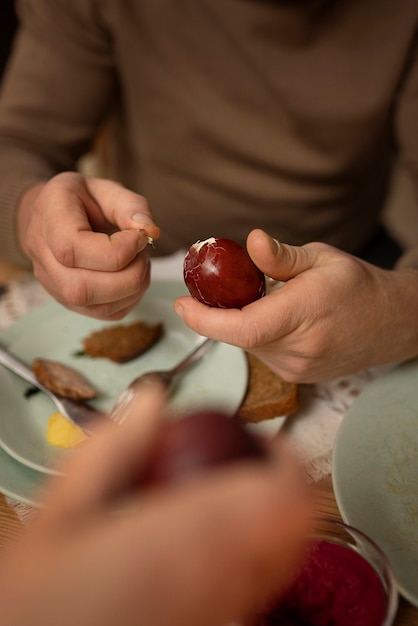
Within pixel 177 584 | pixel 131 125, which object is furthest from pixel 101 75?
pixel 177 584

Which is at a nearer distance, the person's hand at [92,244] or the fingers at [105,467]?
the fingers at [105,467]

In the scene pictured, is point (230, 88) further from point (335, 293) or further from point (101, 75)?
point (335, 293)

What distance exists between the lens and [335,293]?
0.75m

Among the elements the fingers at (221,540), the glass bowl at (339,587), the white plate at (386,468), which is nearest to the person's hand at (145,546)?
the fingers at (221,540)

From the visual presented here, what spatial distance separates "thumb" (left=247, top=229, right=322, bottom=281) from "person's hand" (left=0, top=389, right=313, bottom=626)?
365mm

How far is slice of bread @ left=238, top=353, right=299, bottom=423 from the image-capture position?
2.84ft

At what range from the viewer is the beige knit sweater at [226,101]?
1281 mm

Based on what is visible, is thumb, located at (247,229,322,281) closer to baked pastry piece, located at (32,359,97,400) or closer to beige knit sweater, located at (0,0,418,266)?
baked pastry piece, located at (32,359,97,400)

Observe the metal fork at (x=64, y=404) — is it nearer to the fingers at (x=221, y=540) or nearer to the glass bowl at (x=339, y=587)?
the glass bowl at (x=339, y=587)

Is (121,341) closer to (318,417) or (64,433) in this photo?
(64,433)

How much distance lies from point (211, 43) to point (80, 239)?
30.3 inches

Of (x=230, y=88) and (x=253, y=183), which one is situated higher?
(x=230, y=88)

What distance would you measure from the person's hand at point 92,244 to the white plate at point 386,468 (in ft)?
1.17

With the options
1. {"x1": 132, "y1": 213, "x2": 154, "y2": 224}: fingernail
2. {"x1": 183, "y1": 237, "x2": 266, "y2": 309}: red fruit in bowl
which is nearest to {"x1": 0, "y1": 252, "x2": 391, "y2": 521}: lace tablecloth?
{"x1": 183, "y1": 237, "x2": 266, "y2": 309}: red fruit in bowl
